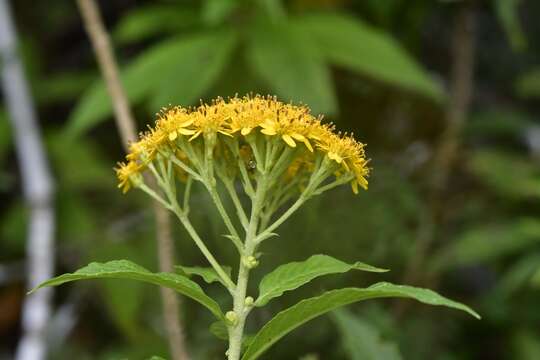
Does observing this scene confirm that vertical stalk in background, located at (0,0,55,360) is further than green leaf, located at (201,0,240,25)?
Yes

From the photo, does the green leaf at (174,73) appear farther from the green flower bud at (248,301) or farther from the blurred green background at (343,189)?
the green flower bud at (248,301)

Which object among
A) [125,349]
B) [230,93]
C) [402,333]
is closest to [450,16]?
[230,93]

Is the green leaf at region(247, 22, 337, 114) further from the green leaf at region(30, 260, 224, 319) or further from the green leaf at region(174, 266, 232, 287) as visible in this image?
the green leaf at region(30, 260, 224, 319)

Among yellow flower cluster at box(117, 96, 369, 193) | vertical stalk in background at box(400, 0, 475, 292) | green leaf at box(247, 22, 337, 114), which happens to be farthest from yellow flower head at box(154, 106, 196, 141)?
vertical stalk in background at box(400, 0, 475, 292)

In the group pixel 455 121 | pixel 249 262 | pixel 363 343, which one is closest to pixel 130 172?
pixel 249 262

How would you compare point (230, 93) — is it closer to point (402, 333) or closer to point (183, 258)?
point (183, 258)

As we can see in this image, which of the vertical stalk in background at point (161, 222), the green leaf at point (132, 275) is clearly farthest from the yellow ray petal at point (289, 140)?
the vertical stalk in background at point (161, 222)
